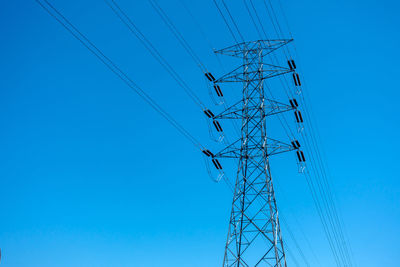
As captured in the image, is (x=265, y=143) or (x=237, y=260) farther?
(x=265, y=143)

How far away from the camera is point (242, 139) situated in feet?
64.3

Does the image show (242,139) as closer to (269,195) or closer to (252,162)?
(252,162)

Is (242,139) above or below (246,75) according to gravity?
below

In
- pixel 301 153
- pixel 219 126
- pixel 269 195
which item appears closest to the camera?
pixel 269 195

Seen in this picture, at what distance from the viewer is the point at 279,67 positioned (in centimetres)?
2136

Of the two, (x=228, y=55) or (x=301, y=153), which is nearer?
(x=301, y=153)

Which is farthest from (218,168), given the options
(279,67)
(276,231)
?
(279,67)

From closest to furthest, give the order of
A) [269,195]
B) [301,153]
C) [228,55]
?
1. [269,195]
2. [301,153]
3. [228,55]

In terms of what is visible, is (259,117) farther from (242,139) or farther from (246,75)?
(246,75)

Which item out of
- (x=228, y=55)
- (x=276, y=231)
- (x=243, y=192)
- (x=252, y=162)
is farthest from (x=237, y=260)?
(x=228, y=55)

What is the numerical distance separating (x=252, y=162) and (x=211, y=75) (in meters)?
7.68

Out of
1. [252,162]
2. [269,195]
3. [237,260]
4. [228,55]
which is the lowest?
[237,260]

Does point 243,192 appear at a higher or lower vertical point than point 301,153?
lower

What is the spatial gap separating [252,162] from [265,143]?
151 cm
